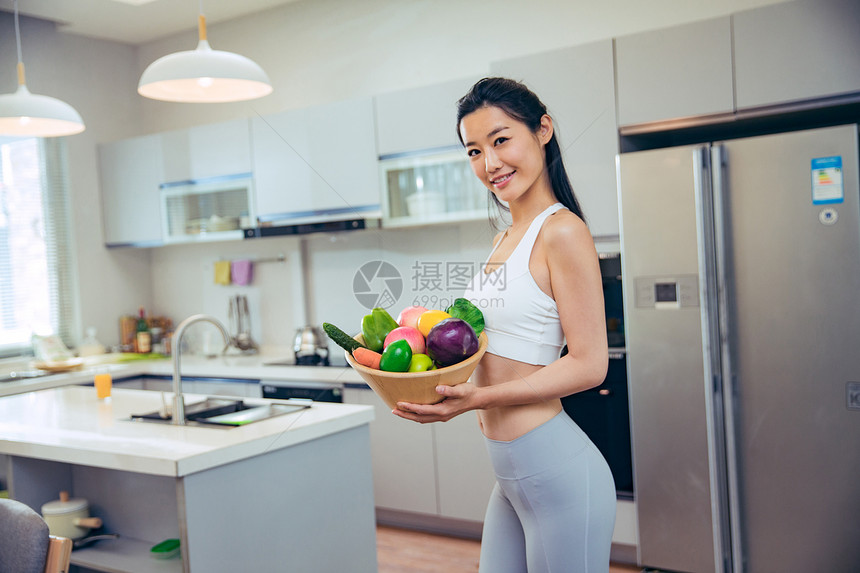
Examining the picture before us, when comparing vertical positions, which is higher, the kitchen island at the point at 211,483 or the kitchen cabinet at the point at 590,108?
the kitchen cabinet at the point at 590,108

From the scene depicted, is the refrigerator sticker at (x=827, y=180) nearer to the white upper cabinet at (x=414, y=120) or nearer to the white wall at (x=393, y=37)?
the white wall at (x=393, y=37)

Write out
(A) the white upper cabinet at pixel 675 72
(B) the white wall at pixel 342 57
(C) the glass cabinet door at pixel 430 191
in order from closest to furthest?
(A) the white upper cabinet at pixel 675 72 → (C) the glass cabinet door at pixel 430 191 → (B) the white wall at pixel 342 57

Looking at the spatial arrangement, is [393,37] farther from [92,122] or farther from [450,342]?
[450,342]

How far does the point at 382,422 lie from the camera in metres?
3.28

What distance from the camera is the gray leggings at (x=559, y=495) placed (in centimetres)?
112

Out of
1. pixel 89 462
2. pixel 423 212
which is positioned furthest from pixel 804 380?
pixel 89 462

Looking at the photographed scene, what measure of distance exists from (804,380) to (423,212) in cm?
175

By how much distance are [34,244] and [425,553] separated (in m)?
3.09

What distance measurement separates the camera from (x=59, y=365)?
3797 millimetres

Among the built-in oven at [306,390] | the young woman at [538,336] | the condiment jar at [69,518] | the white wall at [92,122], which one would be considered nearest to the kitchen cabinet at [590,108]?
the built-in oven at [306,390]

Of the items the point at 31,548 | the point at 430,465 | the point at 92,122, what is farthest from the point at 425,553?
the point at 92,122

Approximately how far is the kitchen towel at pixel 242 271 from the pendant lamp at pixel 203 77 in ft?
6.54

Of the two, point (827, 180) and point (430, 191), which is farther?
point (430, 191)

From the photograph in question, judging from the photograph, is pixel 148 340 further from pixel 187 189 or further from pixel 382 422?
pixel 382 422
